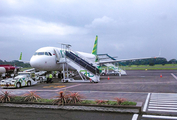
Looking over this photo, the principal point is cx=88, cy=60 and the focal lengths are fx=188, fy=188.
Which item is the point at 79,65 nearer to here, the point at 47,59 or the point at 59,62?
the point at 59,62

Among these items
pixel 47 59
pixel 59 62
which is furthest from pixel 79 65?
pixel 47 59

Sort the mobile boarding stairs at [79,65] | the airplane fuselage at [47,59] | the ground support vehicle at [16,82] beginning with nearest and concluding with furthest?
the ground support vehicle at [16,82]
the airplane fuselage at [47,59]
the mobile boarding stairs at [79,65]

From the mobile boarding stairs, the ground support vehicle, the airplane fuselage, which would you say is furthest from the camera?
the mobile boarding stairs

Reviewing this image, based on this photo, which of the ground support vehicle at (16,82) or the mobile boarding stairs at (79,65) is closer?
the ground support vehicle at (16,82)

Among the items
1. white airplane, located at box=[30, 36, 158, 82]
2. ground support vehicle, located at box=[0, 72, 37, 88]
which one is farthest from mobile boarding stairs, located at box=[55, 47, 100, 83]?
ground support vehicle, located at box=[0, 72, 37, 88]

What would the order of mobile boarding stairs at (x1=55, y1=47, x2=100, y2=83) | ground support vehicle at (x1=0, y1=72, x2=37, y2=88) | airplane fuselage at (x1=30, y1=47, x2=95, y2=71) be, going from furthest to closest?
mobile boarding stairs at (x1=55, y1=47, x2=100, y2=83)
airplane fuselage at (x1=30, y1=47, x2=95, y2=71)
ground support vehicle at (x1=0, y1=72, x2=37, y2=88)

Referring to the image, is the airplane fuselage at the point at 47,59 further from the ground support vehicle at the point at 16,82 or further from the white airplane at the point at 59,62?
the ground support vehicle at the point at 16,82

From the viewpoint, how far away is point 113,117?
7.57 metres

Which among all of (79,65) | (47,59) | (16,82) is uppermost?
(47,59)

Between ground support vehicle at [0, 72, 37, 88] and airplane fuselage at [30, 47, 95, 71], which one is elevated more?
airplane fuselage at [30, 47, 95, 71]

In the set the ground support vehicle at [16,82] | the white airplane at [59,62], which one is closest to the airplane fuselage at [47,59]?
the white airplane at [59,62]

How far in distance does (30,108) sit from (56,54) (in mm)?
17762

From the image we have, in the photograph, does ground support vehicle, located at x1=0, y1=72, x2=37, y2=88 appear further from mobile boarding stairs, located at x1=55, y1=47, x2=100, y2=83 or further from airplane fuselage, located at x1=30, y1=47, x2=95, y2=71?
mobile boarding stairs, located at x1=55, y1=47, x2=100, y2=83

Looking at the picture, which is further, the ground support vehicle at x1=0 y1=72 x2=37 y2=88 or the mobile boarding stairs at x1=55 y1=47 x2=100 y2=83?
the mobile boarding stairs at x1=55 y1=47 x2=100 y2=83
